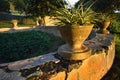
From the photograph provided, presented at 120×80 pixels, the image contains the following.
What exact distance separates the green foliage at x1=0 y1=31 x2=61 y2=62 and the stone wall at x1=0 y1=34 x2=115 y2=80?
4.26m

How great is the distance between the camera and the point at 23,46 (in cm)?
920

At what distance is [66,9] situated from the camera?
12.3 feet

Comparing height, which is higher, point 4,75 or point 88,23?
point 88,23

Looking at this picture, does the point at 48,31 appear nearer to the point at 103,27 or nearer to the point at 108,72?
the point at 103,27

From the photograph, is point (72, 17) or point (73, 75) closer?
point (73, 75)

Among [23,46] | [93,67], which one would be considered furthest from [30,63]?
[23,46]

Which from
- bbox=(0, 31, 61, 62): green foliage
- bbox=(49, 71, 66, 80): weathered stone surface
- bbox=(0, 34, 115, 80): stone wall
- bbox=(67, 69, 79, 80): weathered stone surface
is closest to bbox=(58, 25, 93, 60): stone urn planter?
bbox=(0, 34, 115, 80): stone wall

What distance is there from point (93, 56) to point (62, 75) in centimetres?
107

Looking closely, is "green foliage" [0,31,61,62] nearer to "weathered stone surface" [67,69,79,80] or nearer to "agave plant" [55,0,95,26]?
"agave plant" [55,0,95,26]

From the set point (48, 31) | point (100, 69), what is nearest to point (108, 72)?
point (100, 69)

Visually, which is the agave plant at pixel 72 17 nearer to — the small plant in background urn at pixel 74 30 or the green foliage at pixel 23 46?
the small plant in background urn at pixel 74 30

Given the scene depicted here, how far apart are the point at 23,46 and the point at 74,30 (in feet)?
20.4

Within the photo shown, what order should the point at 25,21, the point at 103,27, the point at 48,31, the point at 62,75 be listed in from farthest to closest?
the point at 25,21 → the point at 48,31 → the point at 103,27 → the point at 62,75

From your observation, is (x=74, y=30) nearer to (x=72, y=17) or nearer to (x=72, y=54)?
(x=72, y=17)
